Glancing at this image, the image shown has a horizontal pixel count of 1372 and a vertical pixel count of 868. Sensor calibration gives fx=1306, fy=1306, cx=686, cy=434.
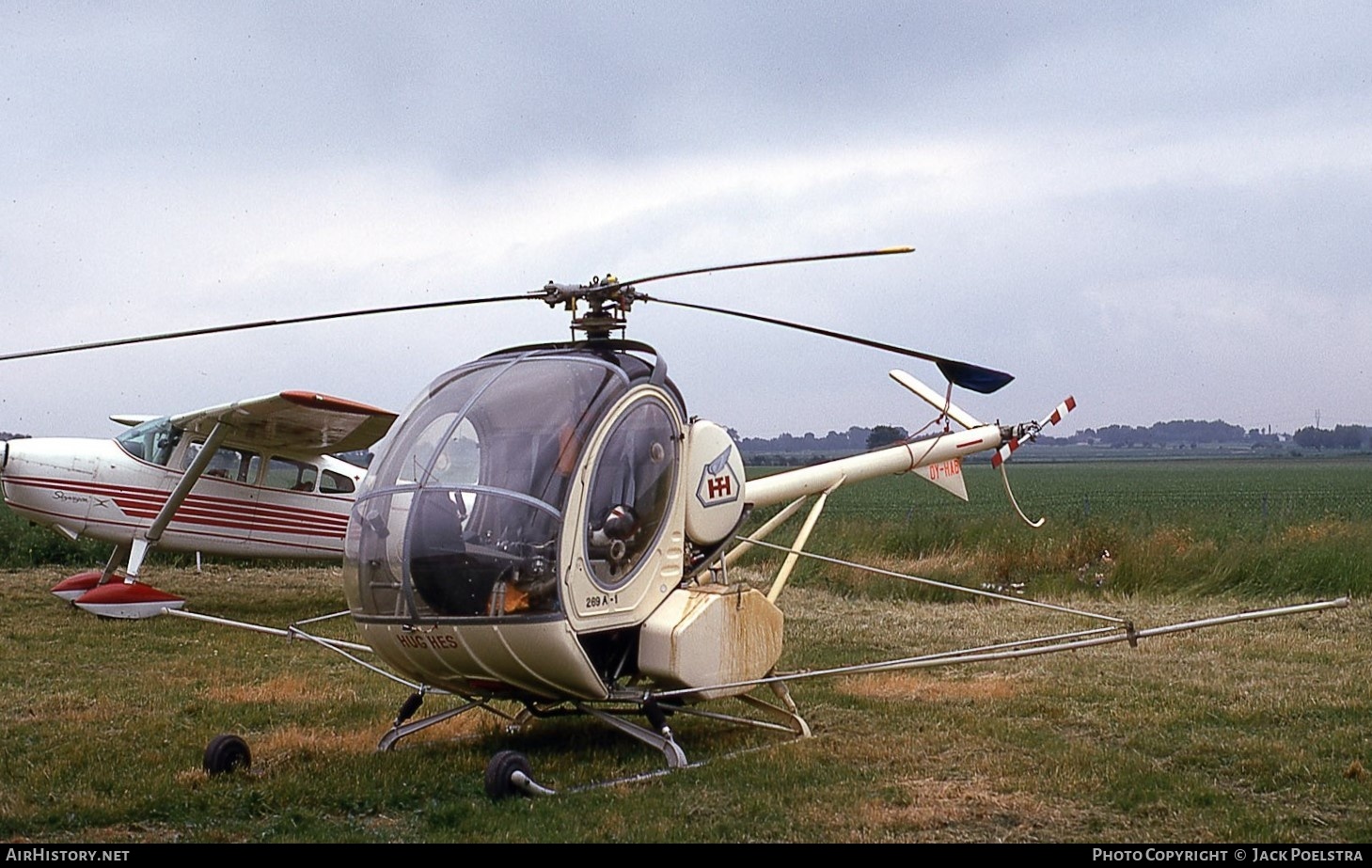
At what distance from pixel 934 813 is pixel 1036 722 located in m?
2.58

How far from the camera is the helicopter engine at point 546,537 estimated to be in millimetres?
6492

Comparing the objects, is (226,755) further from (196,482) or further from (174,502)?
(196,482)

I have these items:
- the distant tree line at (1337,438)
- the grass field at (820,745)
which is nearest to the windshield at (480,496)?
the grass field at (820,745)

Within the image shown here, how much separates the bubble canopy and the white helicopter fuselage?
28.9 feet

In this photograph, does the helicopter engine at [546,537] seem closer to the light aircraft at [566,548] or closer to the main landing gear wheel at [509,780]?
the light aircraft at [566,548]

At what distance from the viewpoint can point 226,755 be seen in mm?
6848

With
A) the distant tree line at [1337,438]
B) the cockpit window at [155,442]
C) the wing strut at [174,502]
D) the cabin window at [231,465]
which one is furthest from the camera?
the distant tree line at [1337,438]

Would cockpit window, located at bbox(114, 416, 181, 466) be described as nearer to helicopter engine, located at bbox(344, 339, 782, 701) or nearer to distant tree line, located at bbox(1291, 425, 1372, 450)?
helicopter engine, located at bbox(344, 339, 782, 701)

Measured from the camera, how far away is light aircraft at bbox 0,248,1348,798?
21.3 feet

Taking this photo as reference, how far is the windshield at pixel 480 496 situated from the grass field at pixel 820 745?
1024 millimetres

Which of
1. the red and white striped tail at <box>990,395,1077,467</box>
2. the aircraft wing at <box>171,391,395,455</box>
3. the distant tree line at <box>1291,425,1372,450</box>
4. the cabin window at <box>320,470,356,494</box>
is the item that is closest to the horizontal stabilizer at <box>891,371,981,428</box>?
the red and white striped tail at <box>990,395,1077,467</box>

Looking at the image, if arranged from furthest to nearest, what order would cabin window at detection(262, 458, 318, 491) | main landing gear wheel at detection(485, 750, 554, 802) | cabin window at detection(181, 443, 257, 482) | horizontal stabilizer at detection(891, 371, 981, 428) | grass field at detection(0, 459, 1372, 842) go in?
cabin window at detection(262, 458, 318, 491) < cabin window at detection(181, 443, 257, 482) < horizontal stabilizer at detection(891, 371, 981, 428) < main landing gear wheel at detection(485, 750, 554, 802) < grass field at detection(0, 459, 1372, 842)

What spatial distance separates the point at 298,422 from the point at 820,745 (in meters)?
8.98
